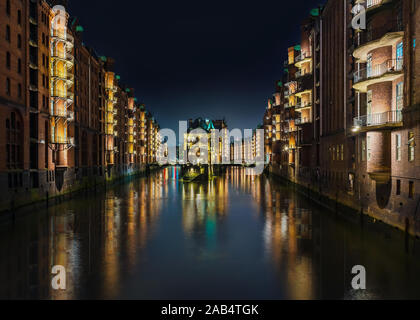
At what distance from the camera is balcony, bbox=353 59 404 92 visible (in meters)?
25.4

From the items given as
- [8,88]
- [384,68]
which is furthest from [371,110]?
[8,88]

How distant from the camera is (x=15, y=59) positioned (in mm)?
36938

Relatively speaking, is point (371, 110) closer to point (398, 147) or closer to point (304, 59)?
point (398, 147)

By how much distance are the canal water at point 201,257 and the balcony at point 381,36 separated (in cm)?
1407

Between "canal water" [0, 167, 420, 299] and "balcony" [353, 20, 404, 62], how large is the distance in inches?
554

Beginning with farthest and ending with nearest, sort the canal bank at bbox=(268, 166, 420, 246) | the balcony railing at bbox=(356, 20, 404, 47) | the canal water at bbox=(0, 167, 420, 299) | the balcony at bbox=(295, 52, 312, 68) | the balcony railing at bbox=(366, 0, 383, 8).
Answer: the balcony at bbox=(295, 52, 312, 68)
the balcony railing at bbox=(366, 0, 383, 8)
the balcony railing at bbox=(356, 20, 404, 47)
the canal bank at bbox=(268, 166, 420, 246)
the canal water at bbox=(0, 167, 420, 299)

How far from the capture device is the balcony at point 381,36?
2528 cm

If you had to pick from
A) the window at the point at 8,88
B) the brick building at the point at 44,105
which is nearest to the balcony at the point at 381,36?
the brick building at the point at 44,105

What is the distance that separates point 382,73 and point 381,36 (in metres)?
2.93

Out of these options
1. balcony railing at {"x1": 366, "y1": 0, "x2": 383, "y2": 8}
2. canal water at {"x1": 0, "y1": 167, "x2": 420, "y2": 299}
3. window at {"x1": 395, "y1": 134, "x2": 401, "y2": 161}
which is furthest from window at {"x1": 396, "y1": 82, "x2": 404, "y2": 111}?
canal water at {"x1": 0, "y1": 167, "x2": 420, "y2": 299}

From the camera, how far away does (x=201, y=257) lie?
19.5 m

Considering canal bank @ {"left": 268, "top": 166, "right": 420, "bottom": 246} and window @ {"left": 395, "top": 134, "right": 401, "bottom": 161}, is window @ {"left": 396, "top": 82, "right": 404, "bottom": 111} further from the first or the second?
canal bank @ {"left": 268, "top": 166, "right": 420, "bottom": 246}
